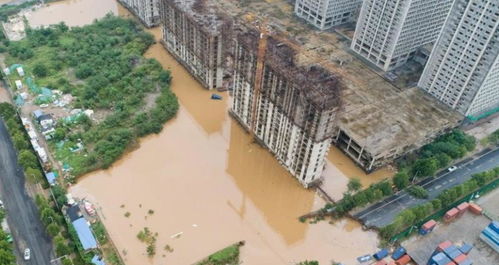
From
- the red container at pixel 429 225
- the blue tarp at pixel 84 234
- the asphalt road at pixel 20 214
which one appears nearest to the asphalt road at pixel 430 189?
the red container at pixel 429 225

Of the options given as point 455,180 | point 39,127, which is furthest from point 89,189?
point 455,180

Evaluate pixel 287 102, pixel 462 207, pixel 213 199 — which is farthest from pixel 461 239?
pixel 213 199

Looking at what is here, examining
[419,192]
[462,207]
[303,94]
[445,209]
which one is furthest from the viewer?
Result: [419,192]

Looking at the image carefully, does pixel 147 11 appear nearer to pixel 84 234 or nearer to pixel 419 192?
pixel 84 234

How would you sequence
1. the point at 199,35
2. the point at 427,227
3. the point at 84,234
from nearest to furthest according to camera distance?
the point at 84,234 → the point at 427,227 → the point at 199,35

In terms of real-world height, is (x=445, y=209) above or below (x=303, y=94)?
below

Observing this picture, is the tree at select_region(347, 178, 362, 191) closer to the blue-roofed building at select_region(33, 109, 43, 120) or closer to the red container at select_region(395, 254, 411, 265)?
→ the red container at select_region(395, 254, 411, 265)

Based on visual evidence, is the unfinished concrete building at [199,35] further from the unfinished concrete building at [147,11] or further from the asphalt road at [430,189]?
the asphalt road at [430,189]
